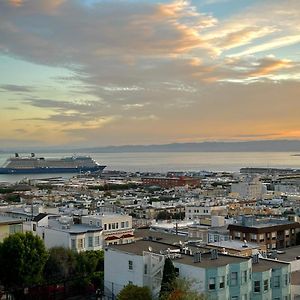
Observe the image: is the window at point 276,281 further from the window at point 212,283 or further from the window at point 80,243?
the window at point 80,243

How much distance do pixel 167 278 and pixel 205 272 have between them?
1.48 metres

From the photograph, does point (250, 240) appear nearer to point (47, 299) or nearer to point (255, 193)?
point (47, 299)

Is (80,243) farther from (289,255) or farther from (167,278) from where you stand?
(167,278)

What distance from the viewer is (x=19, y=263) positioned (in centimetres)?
2794

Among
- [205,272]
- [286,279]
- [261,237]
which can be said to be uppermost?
[205,272]

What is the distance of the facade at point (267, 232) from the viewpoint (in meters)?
39.3

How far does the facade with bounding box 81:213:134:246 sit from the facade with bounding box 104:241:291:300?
13.1 m

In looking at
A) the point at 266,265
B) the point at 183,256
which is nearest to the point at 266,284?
the point at 266,265

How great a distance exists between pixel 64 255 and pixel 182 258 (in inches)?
417

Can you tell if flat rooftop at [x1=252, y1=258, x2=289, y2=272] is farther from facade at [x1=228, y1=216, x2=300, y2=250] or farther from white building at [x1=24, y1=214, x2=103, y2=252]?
facade at [x1=228, y1=216, x2=300, y2=250]

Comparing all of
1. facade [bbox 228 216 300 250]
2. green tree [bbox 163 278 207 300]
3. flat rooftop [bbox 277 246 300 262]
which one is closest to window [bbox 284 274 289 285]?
green tree [bbox 163 278 207 300]

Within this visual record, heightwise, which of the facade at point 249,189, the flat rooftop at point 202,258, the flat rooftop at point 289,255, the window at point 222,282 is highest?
the flat rooftop at point 202,258

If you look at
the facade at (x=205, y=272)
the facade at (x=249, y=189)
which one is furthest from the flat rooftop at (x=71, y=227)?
the facade at (x=249, y=189)

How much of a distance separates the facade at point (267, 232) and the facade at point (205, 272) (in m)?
15.7
